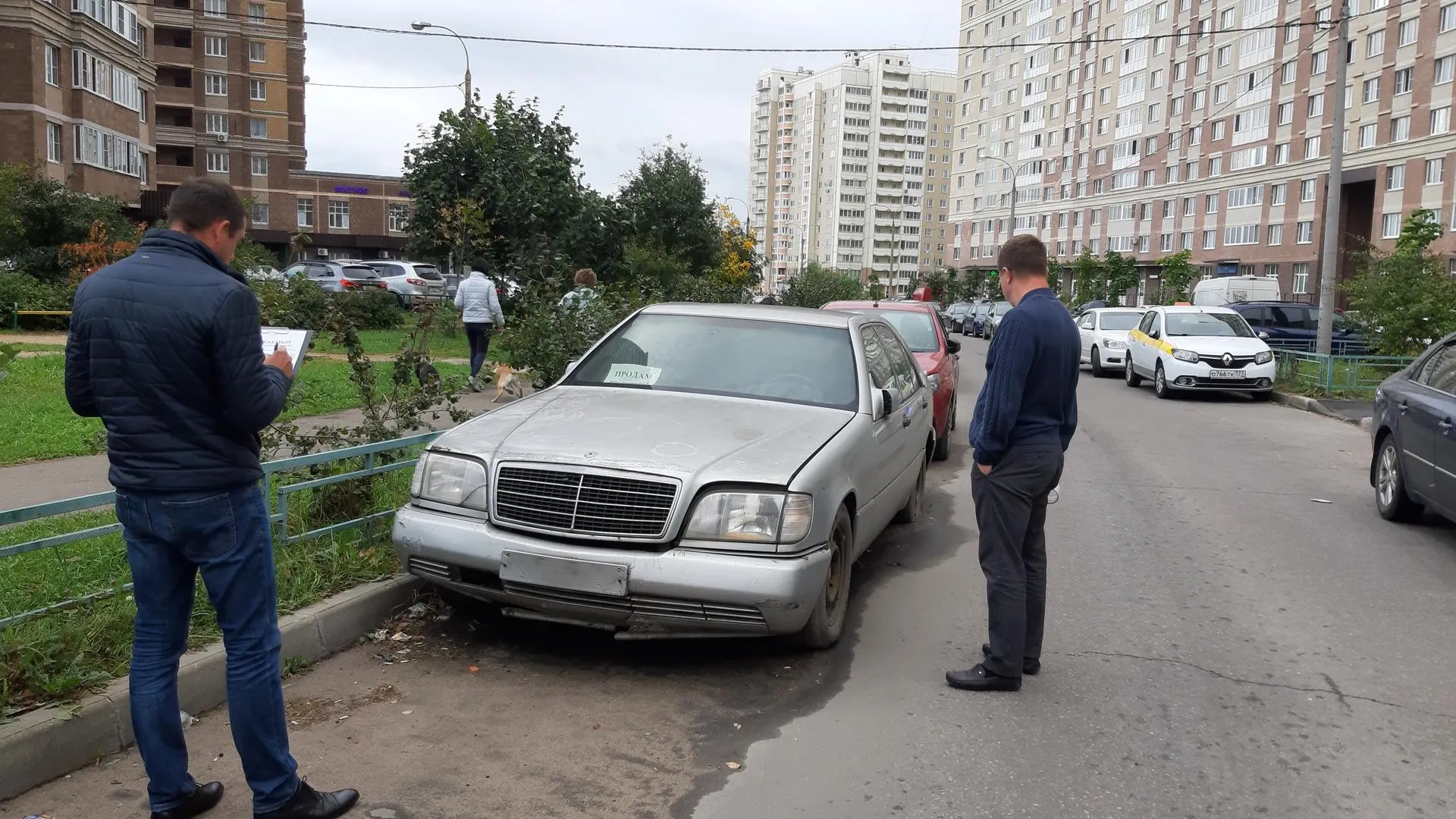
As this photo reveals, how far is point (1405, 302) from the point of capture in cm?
2038

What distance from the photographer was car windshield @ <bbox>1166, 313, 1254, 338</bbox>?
19.6 metres

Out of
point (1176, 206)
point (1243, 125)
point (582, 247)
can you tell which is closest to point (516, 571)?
point (582, 247)

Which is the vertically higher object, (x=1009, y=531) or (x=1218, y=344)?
(x=1218, y=344)

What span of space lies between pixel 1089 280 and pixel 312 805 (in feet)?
234

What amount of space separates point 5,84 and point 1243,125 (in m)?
63.2

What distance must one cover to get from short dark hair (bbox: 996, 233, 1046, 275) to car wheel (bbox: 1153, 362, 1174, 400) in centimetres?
1517

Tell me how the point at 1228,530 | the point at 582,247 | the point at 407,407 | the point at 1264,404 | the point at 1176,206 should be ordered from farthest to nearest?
the point at 1176,206, the point at 582,247, the point at 1264,404, the point at 1228,530, the point at 407,407

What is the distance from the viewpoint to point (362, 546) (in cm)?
613

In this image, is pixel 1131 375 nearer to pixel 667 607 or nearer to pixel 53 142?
pixel 667 607

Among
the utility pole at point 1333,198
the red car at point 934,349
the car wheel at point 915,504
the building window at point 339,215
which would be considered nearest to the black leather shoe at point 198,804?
the car wheel at point 915,504

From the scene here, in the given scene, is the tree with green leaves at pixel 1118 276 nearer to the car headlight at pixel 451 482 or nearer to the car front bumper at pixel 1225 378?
the car front bumper at pixel 1225 378

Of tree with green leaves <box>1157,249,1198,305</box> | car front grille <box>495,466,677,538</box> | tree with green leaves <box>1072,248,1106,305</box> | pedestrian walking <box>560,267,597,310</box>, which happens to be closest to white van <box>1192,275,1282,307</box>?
tree with green leaves <box>1157,249,1198,305</box>

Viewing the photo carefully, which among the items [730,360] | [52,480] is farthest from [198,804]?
[52,480]

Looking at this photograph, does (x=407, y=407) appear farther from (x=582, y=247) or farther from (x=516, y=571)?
(x=582, y=247)
